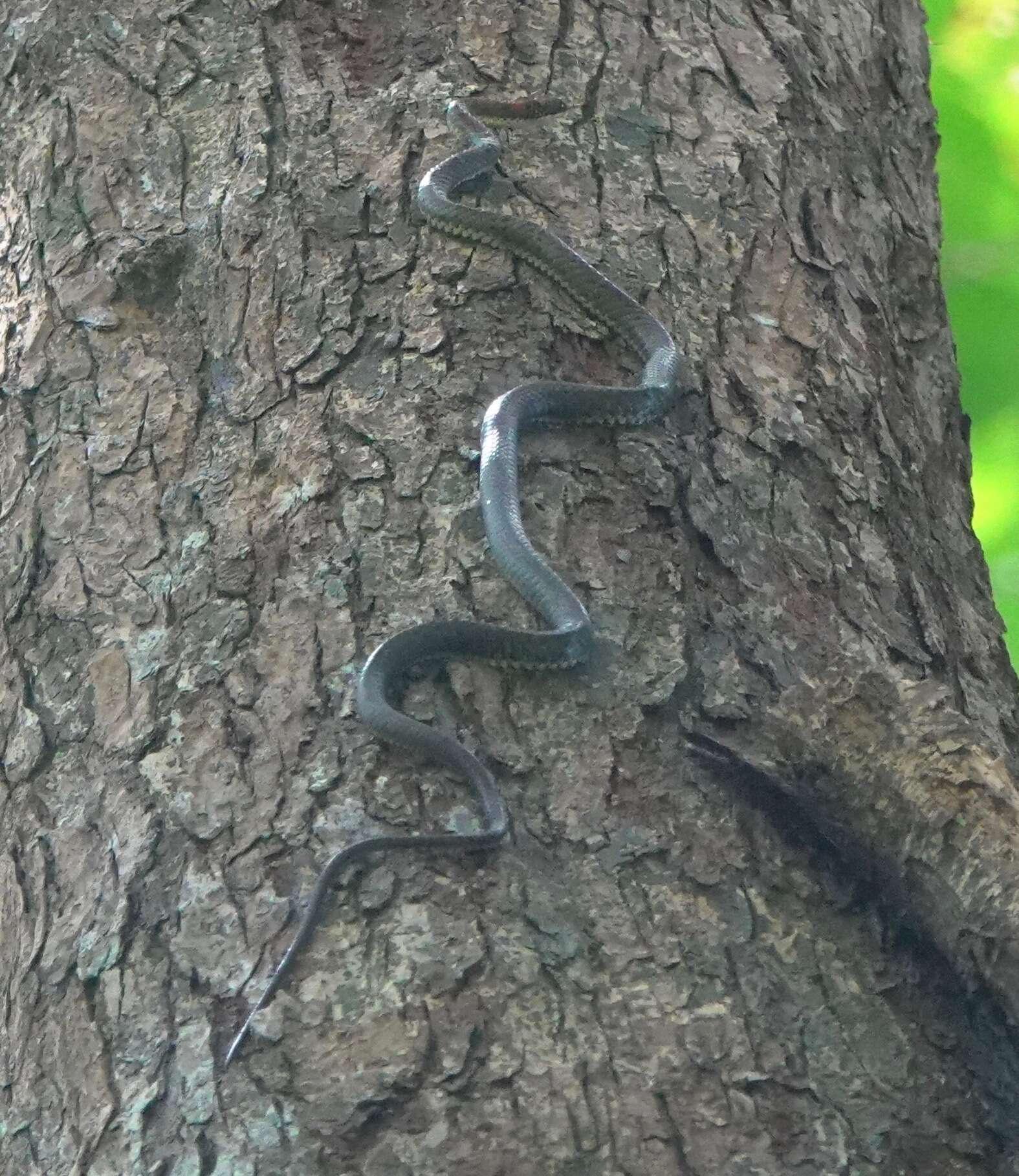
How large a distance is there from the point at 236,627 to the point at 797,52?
6.90 feet

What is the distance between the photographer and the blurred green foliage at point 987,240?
13.9ft

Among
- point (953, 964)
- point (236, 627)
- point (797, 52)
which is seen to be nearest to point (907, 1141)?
point (953, 964)

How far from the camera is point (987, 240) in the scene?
4.38 m

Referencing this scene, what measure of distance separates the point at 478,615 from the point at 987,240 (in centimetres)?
283

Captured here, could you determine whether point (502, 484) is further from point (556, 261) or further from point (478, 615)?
point (556, 261)

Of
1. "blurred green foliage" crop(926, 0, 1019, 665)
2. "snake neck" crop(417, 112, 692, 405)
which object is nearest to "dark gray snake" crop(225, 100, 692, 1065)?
"snake neck" crop(417, 112, 692, 405)

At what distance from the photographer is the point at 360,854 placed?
6.37 ft

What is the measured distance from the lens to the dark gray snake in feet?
6.45

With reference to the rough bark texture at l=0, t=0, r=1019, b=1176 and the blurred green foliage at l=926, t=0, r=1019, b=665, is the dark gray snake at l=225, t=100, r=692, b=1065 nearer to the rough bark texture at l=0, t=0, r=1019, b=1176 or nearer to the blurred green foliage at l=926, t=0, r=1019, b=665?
the rough bark texture at l=0, t=0, r=1019, b=1176

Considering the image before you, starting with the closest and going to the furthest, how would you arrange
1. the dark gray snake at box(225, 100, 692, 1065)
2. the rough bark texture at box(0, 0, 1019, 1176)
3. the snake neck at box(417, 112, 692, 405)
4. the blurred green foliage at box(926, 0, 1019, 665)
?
the rough bark texture at box(0, 0, 1019, 1176) < the dark gray snake at box(225, 100, 692, 1065) < the snake neck at box(417, 112, 692, 405) < the blurred green foliage at box(926, 0, 1019, 665)

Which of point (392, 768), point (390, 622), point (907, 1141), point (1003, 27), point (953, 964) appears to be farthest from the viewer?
point (1003, 27)

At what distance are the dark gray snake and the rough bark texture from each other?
0.04 metres

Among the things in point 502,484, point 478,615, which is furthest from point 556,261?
point 478,615

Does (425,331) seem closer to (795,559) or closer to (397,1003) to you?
(795,559)
